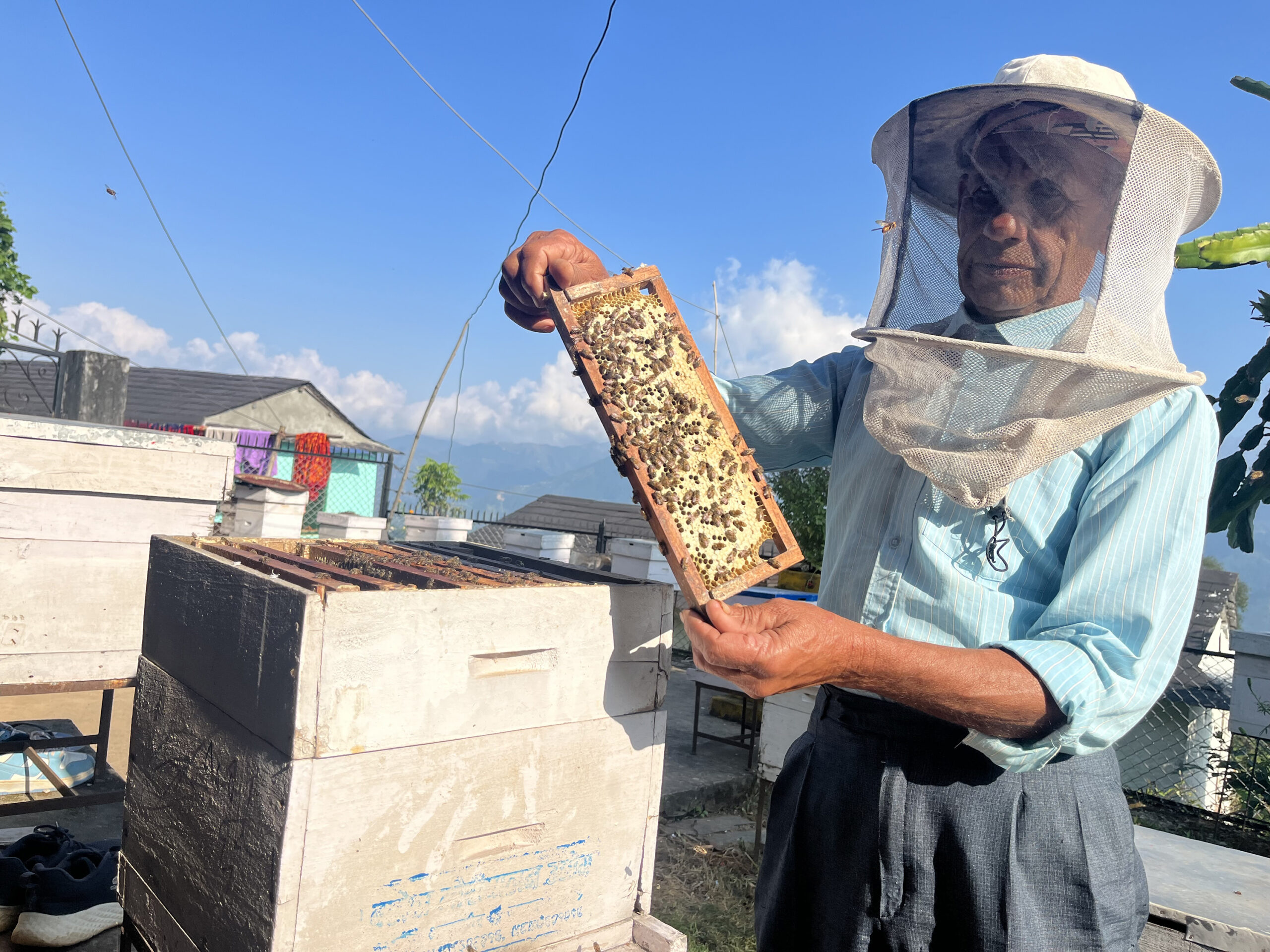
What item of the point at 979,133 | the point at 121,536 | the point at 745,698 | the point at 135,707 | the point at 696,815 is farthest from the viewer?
the point at 745,698

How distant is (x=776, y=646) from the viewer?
4.43 feet

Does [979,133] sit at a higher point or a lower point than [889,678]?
higher

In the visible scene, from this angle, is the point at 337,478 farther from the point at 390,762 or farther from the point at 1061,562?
the point at 1061,562

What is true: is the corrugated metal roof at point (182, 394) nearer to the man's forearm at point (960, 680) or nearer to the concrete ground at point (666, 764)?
the concrete ground at point (666, 764)

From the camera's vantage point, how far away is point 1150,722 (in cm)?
753

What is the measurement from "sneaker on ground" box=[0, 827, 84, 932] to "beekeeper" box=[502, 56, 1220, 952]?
8.84 ft

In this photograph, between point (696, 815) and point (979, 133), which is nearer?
point (979, 133)

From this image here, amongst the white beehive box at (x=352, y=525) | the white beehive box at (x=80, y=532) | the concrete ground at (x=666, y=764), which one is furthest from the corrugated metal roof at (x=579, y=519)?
the white beehive box at (x=80, y=532)

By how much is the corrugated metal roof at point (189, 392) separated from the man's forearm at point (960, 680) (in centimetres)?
2708

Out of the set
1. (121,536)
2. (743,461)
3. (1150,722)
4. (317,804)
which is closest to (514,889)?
(317,804)

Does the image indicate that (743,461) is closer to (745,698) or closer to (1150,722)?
(745,698)

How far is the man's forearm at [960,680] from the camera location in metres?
1.36

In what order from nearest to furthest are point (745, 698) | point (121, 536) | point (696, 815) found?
point (121, 536) < point (696, 815) < point (745, 698)

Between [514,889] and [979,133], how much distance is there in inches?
75.7
